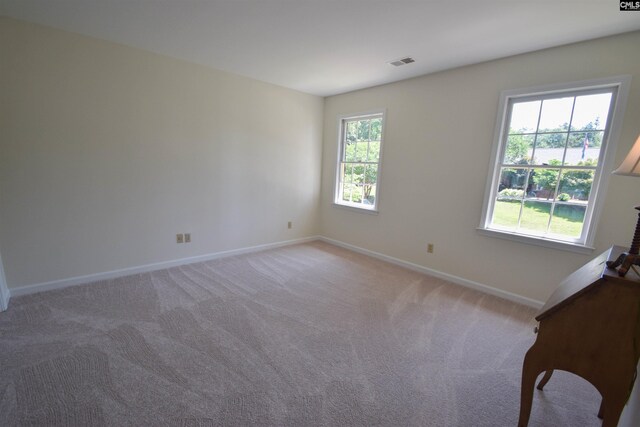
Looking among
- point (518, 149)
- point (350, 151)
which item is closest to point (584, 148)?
point (518, 149)

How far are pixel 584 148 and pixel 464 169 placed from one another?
3.29 ft

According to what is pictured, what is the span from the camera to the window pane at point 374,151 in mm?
4070

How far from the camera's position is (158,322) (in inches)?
88.5

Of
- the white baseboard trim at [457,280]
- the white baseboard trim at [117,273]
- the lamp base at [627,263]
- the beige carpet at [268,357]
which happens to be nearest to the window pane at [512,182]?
the white baseboard trim at [457,280]

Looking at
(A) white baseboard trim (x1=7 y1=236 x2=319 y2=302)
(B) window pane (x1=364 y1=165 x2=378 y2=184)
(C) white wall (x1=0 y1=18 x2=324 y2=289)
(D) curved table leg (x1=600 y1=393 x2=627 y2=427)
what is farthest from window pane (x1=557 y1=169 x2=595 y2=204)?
(A) white baseboard trim (x1=7 y1=236 x2=319 y2=302)

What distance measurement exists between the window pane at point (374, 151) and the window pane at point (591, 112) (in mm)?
2155

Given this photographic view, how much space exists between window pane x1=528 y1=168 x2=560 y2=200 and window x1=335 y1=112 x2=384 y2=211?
6.00 feet

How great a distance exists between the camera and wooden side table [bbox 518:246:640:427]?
110 centimetres

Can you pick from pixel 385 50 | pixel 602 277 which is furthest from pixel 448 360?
pixel 385 50

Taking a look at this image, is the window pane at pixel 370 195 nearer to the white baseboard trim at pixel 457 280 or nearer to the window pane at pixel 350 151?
the window pane at pixel 350 151

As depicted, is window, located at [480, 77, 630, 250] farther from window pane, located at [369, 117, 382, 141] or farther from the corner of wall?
the corner of wall

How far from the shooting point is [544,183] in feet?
8.80

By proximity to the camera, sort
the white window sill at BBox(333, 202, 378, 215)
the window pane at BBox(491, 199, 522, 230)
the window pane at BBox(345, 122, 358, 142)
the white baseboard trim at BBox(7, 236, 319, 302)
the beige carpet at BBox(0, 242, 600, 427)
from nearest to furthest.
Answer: the beige carpet at BBox(0, 242, 600, 427), the white baseboard trim at BBox(7, 236, 319, 302), the window pane at BBox(491, 199, 522, 230), the white window sill at BBox(333, 202, 378, 215), the window pane at BBox(345, 122, 358, 142)

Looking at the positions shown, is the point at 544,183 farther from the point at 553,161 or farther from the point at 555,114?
the point at 555,114
